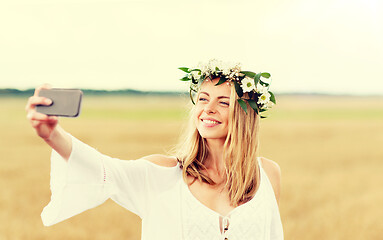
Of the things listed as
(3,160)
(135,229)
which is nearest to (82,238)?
(135,229)

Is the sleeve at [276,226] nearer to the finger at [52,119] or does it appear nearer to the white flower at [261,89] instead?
the white flower at [261,89]

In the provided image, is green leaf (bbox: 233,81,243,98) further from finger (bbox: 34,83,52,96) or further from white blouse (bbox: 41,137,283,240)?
finger (bbox: 34,83,52,96)

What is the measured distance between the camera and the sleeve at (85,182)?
1.41 m

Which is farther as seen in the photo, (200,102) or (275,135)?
(275,135)

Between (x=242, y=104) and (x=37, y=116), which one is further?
(x=242, y=104)

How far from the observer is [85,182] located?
145 cm

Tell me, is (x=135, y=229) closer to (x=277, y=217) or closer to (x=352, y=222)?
(x=352, y=222)

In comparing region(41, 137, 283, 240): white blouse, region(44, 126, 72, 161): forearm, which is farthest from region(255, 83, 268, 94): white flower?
region(44, 126, 72, 161): forearm

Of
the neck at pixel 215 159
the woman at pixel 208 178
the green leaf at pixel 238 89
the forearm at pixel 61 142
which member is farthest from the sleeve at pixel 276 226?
the forearm at pixel 61 142

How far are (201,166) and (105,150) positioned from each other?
33.2ft

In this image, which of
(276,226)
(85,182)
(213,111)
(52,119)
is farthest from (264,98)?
(52,119)

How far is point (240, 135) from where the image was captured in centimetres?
180

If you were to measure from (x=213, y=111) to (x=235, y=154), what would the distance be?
21 centimetres

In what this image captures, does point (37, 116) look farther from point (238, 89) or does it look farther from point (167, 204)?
point (238, 89)
